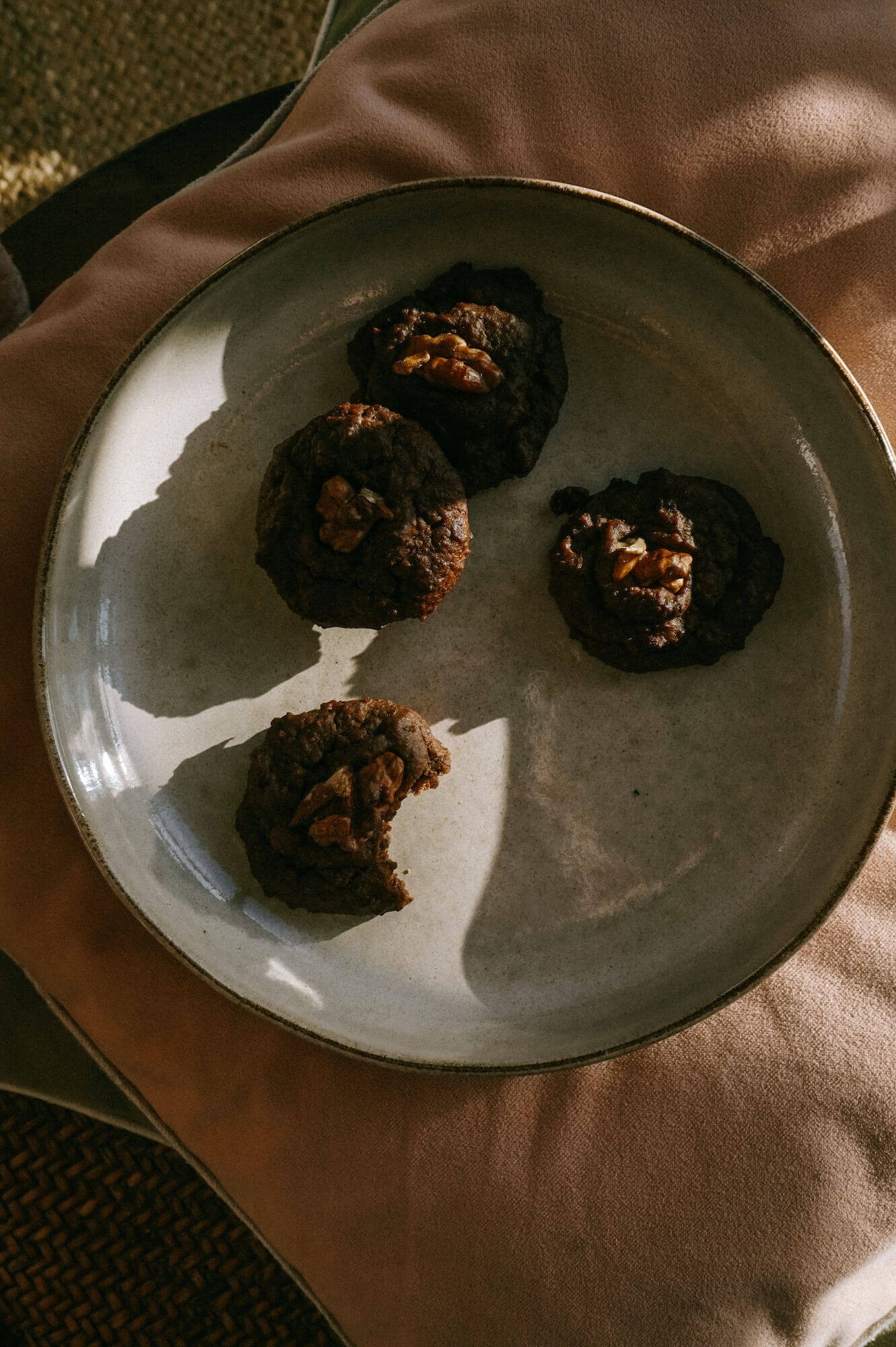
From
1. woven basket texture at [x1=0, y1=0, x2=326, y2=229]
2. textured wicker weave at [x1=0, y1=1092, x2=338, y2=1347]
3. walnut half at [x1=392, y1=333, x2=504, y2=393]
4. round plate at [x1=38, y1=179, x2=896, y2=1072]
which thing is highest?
woven basket texture at [x1=0, y1=0, x2=326, y2=229]

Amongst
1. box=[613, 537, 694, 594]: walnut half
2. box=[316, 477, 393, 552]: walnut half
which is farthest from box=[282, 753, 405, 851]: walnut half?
box=[613, 537, 694, 594]: walnut half

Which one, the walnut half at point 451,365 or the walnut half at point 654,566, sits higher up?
the walnut half at point 451,365

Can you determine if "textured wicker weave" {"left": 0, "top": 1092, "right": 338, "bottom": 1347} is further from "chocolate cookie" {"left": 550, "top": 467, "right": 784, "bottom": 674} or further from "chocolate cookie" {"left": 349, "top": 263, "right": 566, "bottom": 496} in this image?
"chocolate cookie" {"left": 349, "top": 263, "right": 566, "bottom": 496}

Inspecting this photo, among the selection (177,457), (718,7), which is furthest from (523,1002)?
(718,7)

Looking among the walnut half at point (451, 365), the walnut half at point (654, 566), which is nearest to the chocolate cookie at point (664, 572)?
the walnut half at point (654, 566)

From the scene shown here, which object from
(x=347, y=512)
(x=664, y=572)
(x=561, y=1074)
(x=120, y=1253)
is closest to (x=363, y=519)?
(x=347, y=512)

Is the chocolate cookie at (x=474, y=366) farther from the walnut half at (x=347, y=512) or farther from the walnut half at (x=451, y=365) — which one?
the walnut half at (x=347, y=512)
